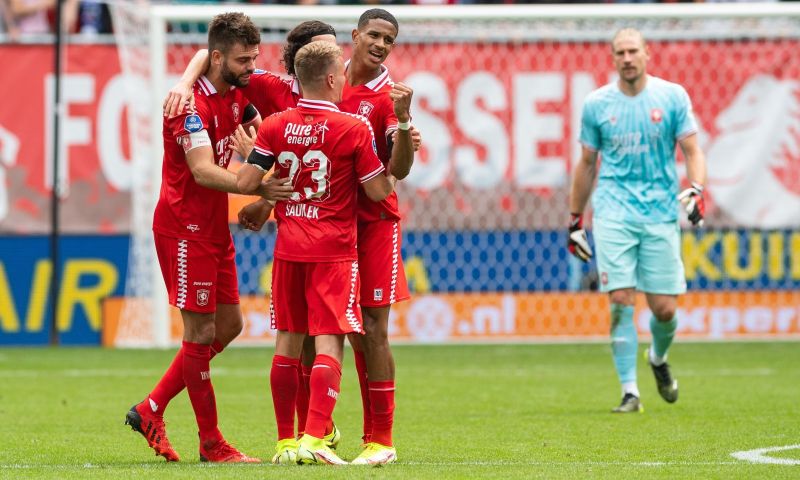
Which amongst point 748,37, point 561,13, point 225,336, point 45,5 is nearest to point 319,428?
point 225,336

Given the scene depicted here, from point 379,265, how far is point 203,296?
0.83 metres

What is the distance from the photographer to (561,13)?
1416cm

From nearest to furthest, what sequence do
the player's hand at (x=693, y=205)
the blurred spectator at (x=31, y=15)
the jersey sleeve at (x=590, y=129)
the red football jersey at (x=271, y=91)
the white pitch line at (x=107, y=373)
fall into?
the red football jersey at (x=271, y=91) < the player's hand at (x=693, y=205) < the jersey sleeve at (x=590, y=129) < the white pitch line at (x=107, y=373) < the blurred spectator at (x=31, y=15)

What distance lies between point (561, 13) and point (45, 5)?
585 cm

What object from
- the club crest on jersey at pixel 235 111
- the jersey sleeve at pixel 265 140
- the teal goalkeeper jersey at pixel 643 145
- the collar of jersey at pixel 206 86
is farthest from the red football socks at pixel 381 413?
the teal goalkeeper jersey at pixel 643 145

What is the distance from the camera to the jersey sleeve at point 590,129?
9.52 metres

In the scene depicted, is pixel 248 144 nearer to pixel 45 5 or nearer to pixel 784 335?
pixel 784 335

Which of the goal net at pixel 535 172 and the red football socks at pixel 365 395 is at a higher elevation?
the goal net at pixel 535 172

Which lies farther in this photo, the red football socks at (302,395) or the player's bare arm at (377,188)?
the red football socks at (302,395)

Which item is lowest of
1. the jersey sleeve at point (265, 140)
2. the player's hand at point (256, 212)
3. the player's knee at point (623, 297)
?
the player's knee at point (623, 297)

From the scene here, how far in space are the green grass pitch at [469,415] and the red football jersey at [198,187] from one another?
108 cm

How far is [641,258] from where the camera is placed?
9.48 metres

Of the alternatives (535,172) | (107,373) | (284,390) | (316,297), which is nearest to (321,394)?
(284,390)

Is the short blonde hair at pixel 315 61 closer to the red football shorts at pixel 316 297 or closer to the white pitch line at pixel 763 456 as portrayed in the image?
the red football shorts at pixel 316 297
